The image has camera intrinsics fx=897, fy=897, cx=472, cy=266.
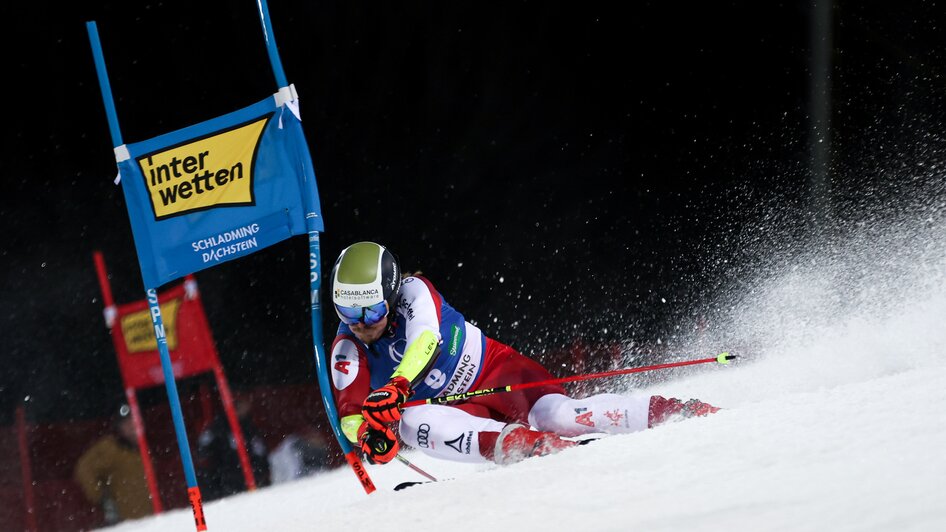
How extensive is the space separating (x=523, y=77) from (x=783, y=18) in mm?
2103

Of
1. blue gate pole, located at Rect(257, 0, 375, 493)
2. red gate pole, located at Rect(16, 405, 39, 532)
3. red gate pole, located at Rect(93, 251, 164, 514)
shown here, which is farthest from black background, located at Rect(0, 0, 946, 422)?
blue gate pole, located at Rect(257, 0, 375, 493)

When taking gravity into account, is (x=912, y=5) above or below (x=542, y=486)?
above

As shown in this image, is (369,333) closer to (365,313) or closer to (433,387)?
(365,313)

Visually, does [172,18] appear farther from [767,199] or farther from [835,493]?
[835,493]

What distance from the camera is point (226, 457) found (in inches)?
243

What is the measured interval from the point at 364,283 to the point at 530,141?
411 cm

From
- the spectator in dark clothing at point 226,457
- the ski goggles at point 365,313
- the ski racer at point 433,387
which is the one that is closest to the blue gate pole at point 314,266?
the ski racer at point 433,387

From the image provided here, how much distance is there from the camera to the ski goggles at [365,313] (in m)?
3.21

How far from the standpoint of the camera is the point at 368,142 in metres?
6.74

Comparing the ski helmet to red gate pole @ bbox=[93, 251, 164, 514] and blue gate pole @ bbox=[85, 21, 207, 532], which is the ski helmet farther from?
red gate pole @ bbox=[93, 251, 164, 514]

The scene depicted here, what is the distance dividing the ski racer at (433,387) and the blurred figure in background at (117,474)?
10.5 ft

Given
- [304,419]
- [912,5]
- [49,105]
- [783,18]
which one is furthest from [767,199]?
[49,105]

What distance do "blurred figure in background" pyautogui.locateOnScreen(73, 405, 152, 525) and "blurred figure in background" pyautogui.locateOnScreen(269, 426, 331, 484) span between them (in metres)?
0.87

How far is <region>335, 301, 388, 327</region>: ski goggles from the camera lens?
10.5ft
